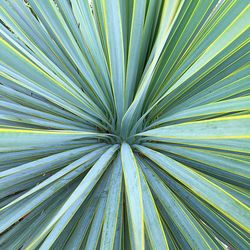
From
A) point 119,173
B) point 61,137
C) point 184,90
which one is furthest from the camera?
point 184,90

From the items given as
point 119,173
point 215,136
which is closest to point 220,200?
→ point 215,136

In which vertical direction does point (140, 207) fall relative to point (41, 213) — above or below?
above

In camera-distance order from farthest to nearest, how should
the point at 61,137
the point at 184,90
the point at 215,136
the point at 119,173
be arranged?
the point at 184,90 → the point at 119,173 → the point at 61,137 → the point at 215,136

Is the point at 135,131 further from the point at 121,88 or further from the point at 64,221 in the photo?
the point at 64,221

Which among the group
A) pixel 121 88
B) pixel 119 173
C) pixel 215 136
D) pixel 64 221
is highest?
pixel 121 88

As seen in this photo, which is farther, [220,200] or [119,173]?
[119,173]

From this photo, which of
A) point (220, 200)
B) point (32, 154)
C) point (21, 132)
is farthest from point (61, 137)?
point (220, 200)
